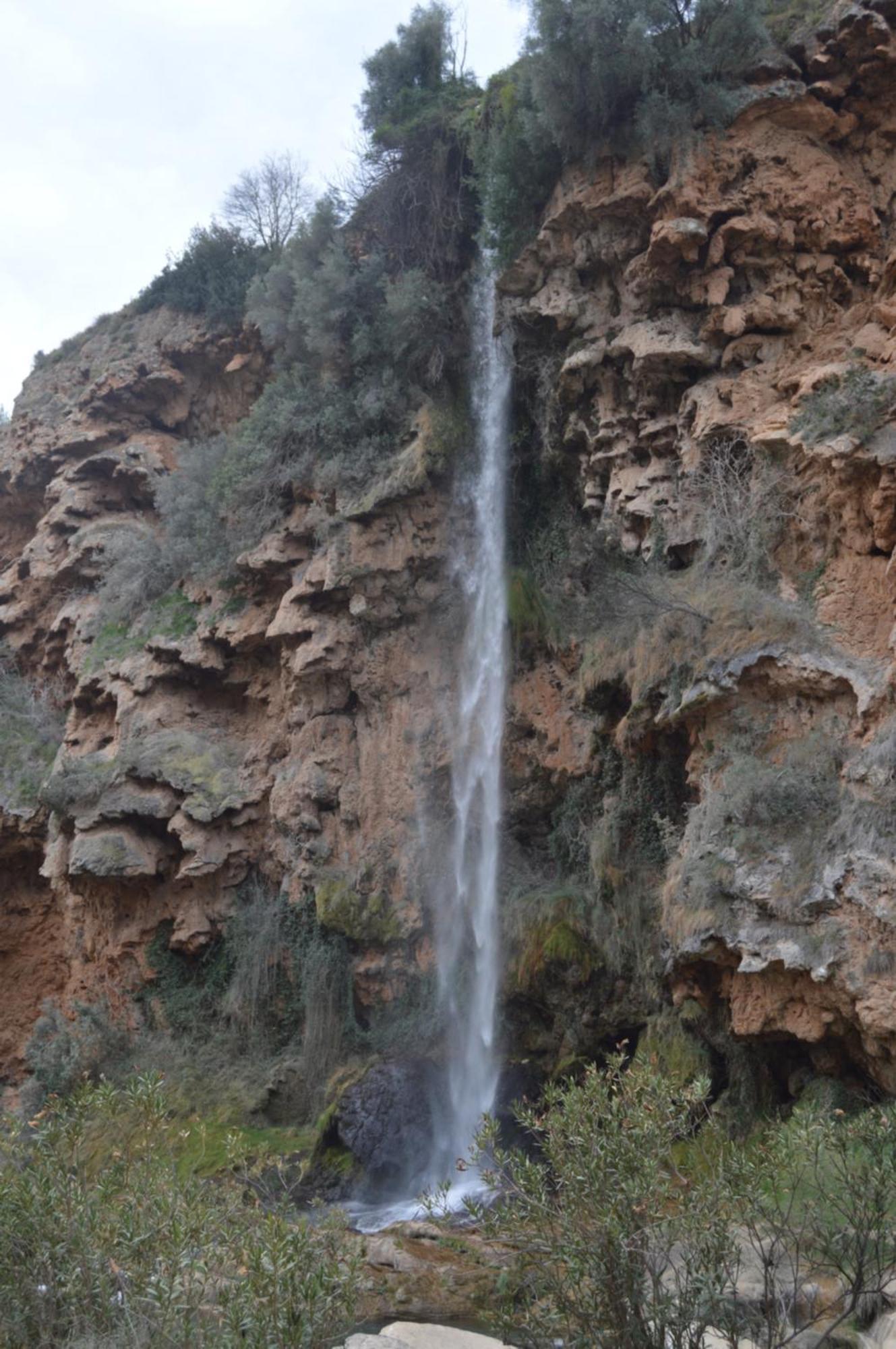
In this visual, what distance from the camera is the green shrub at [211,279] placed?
23500mm

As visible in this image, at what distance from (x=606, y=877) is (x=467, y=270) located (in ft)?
39.2

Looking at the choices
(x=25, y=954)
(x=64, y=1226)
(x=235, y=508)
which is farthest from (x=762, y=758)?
(x=25, y=954)

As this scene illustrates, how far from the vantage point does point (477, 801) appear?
16109 millimetres

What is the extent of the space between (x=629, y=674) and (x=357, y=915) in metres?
5.70

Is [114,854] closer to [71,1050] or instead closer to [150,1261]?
[71,1050]

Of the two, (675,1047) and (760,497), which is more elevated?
(760,497)

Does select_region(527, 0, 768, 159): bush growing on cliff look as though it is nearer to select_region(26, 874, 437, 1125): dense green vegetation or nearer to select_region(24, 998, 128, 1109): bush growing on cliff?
select_region(26, 874, 437, 1125): dense green vegetation

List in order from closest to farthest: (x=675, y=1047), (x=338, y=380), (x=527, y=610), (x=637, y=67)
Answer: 1. (x=675, y=1047)
2. (x=637, y=67)
3. (x=527, y=610)
4. (x=338, y=380)

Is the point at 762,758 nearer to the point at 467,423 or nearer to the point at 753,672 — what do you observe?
the point at 753,672

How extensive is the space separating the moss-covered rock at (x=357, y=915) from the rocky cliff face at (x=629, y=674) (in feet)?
0.14

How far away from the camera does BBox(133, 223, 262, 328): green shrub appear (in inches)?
925

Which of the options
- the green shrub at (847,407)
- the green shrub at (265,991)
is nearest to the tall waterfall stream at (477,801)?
the green shrub at (265,991)

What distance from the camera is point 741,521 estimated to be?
12500 millimetres

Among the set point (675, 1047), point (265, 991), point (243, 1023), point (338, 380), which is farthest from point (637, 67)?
point (243, 1023)
